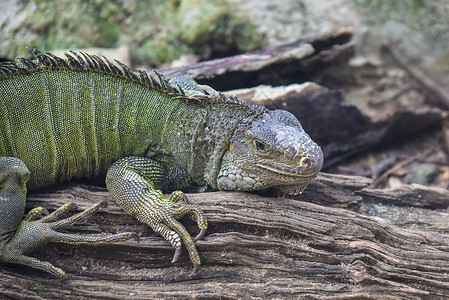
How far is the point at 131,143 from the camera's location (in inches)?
176

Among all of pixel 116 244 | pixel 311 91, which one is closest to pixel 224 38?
pixel 311 91

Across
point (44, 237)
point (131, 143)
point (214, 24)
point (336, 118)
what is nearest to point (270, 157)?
point (131, 143)

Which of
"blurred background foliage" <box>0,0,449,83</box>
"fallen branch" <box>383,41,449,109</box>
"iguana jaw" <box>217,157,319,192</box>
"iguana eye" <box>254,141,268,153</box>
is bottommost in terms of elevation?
"fallen branch" <box>383,41,449,109</box>

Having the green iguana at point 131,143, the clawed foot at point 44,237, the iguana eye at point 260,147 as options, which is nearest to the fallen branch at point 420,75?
the green iguana at point 131,143

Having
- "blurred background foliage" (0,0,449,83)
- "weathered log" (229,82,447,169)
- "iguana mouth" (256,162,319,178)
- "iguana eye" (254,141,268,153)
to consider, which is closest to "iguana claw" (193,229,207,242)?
"iguana mouth" (256,162,319,178)

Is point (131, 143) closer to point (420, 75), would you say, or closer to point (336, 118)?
point (336, 118)

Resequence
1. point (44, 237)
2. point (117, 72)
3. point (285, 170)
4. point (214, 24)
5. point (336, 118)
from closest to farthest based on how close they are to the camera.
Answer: point (44, 237) → point (285, 170) → point (117, 72) → point (336, 118) → point (214, 24)

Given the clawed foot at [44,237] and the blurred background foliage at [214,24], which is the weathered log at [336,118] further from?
the clawed foot at [44,237]

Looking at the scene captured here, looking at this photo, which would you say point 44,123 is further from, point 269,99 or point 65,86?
point 269,99

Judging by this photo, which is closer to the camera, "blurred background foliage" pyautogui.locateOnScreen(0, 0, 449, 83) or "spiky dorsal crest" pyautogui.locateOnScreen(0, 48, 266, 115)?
"spiky dorsal crest" pyautogui.locateOnScreen(0, 48, 266, 115)

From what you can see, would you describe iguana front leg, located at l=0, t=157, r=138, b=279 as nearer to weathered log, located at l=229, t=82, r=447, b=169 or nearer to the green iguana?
the green iguana

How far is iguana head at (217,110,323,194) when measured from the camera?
390 cm

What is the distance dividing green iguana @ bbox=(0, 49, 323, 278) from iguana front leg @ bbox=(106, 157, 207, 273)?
1cm

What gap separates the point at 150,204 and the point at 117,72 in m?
1.53
